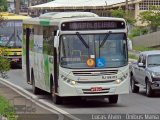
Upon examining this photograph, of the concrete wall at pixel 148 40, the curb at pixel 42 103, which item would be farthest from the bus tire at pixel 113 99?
the concrete wall at pixel 148 40

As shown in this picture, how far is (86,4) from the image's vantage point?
4306 inches

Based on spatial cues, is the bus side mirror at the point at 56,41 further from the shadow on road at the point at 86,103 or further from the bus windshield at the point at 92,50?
the shadow on road at the point at 86,103

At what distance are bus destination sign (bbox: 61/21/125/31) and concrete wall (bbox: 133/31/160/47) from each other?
138ft

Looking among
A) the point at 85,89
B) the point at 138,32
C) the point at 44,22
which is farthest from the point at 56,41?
the point at 138,32

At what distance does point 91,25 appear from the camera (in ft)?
72.1

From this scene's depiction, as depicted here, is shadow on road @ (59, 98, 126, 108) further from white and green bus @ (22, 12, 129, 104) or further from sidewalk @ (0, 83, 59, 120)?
sidewalk @ (0, 83, 59, 120)

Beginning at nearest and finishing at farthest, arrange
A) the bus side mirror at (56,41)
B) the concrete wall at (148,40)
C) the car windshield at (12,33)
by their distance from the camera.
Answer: the bus side mirror at (56,41) < the car windshield at (12,33) < the concrete wall at (148,40)

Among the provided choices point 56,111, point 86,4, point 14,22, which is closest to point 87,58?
point 56,111

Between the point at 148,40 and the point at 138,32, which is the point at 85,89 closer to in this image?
the point at 148,40

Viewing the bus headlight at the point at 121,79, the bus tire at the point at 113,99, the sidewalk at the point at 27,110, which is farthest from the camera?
the bus tire at the point at 113,99

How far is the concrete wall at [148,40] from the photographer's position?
212ft

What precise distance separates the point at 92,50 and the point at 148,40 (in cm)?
4546

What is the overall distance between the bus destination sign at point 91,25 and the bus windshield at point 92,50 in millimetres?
238

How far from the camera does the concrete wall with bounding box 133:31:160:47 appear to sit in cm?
6447
